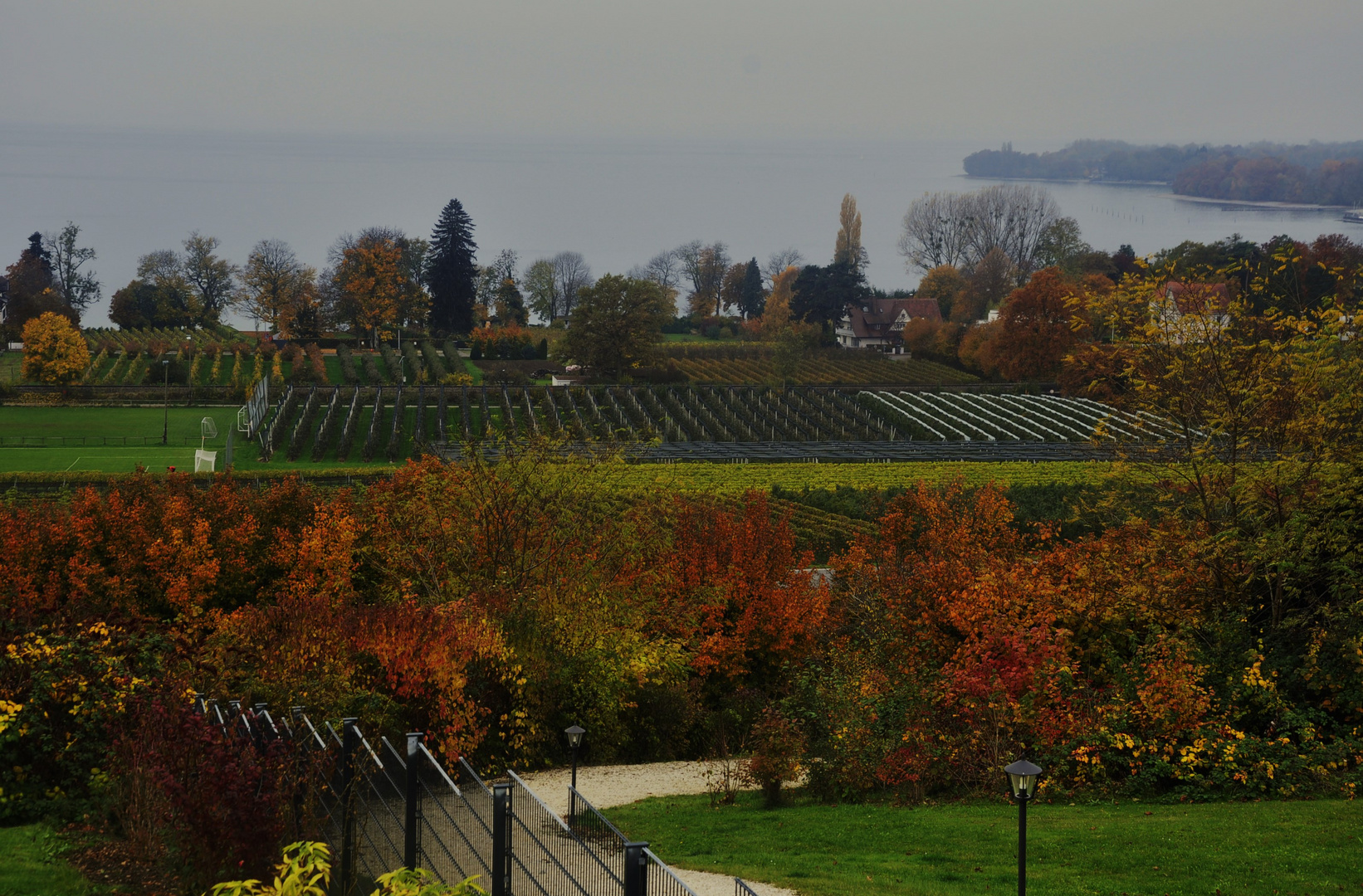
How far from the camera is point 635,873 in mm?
6695

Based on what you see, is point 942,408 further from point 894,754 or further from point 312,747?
point 312,747

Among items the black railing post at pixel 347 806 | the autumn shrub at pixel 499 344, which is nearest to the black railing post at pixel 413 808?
the black railing post at pixel 347 806

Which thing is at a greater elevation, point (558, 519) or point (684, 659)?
point (558, 519)

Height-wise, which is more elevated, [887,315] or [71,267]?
[71,267]

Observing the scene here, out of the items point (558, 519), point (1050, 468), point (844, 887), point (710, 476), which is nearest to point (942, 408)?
point (1050, 468)

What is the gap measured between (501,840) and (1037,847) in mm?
6257

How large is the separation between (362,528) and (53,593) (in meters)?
6.00

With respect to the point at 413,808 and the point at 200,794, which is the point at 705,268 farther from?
the point at 200,794

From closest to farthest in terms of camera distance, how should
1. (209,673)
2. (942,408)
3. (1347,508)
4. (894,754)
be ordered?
(209,673) → (894,754) → (1347,508) → (942,408)

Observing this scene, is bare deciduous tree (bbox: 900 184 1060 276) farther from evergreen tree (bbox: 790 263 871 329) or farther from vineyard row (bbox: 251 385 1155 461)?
vineyard row (bbox: 251 385 1155 461)

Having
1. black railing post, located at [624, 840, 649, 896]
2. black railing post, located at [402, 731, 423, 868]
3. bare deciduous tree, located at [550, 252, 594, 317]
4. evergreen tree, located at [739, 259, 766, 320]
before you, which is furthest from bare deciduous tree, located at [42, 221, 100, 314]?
black railing post, located at [624, 840, 649, 896]

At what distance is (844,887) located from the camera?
10.6 meters

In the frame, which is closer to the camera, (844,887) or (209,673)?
(844,887)

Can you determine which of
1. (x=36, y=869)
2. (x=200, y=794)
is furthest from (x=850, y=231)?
(x=200, y=794)
